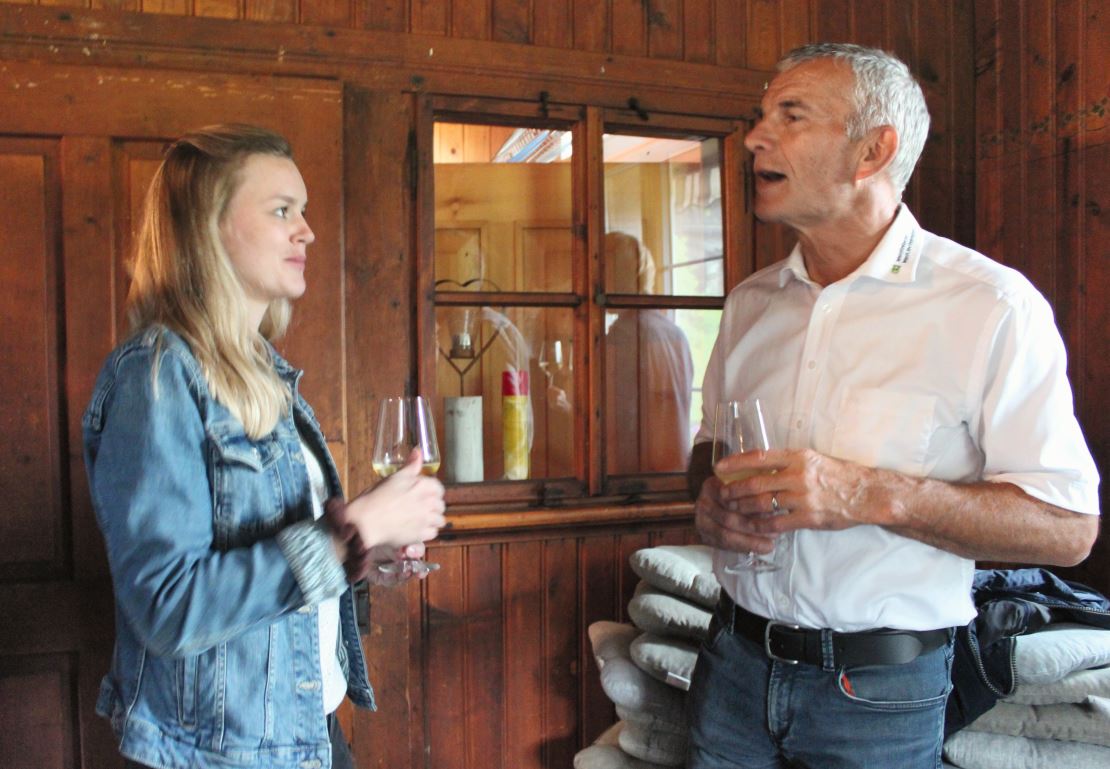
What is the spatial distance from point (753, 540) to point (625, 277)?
5.34 feet

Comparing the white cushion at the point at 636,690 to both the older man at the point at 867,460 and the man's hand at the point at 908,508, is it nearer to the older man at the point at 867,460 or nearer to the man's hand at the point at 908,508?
the older man at the point at 867,460

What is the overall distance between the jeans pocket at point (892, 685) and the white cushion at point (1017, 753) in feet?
2.00

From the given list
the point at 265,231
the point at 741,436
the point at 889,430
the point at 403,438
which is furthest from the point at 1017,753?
the point at 265,231

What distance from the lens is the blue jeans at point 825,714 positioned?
4.52 ft

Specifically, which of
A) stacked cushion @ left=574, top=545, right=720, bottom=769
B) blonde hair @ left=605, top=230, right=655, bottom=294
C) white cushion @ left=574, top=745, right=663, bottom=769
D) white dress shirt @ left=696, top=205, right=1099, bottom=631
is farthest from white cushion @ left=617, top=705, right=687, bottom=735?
blonde hair @ left=605, top=230, right=655, bottom=294

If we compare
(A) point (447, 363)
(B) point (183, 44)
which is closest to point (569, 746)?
(A) point (447, 363)

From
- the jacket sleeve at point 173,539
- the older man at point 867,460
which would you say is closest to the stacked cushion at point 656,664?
the older man at point 867,460

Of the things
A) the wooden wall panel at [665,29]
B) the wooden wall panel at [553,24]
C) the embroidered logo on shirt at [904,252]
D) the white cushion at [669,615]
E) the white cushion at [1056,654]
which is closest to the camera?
the embroidered logo on shirt at [904,252]

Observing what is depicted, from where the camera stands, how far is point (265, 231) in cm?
146

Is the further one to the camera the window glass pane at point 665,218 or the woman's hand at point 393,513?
the window glass pane at point 665,218

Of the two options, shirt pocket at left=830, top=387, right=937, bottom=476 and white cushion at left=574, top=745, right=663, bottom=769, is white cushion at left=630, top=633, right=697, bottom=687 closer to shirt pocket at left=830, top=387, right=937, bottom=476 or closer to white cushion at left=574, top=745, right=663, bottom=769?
white cushion at left=574, top=745, right=663, bottom=769

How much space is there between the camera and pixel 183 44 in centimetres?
238

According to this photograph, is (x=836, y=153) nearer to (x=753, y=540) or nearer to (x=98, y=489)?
(x=753, y=540)

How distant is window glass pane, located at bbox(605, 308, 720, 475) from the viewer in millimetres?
2885
